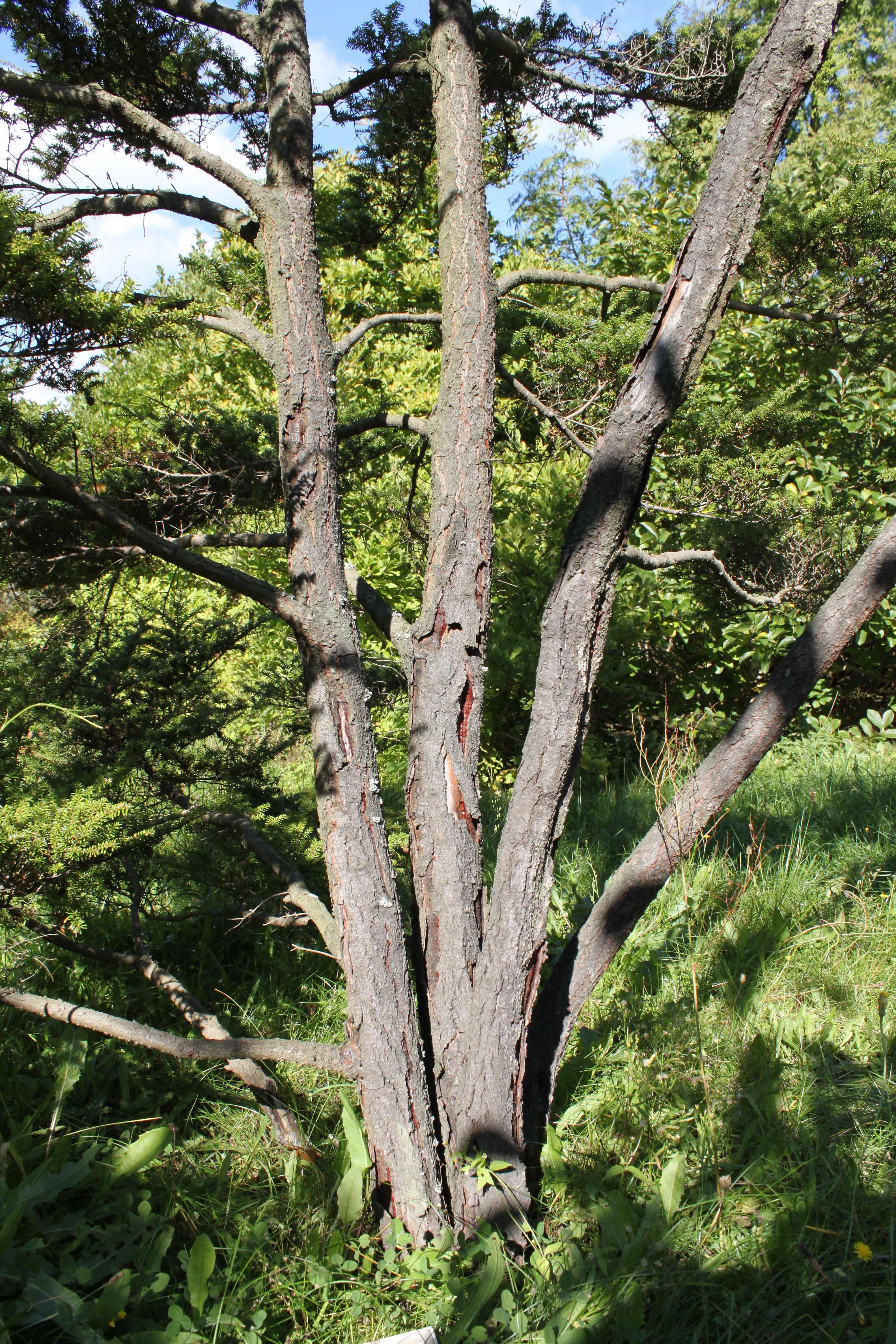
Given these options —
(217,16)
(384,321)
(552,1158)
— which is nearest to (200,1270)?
(552,1158)

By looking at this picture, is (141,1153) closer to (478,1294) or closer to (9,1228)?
(9,1228)

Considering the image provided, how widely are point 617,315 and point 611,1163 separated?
584 centimetres

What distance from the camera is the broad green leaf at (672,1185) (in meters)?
2.07

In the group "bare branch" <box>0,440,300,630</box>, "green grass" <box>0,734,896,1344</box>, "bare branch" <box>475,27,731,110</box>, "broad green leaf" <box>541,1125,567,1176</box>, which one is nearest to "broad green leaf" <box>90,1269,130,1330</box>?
"green grass" <box>0,734,896,1344</box>

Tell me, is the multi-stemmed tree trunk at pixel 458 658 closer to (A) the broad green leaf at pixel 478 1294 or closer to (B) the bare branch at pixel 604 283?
(A) the broad green leaf at pixel 478 1294

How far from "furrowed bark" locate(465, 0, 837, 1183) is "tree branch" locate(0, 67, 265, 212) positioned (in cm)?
144

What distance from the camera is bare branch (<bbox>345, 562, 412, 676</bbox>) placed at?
2664mm

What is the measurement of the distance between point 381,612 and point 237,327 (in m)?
1.20

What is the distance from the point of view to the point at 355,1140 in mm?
2236

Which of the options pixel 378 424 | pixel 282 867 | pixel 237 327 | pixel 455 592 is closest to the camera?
pixel 455 592

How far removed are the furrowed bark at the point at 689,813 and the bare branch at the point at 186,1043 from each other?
0.56 m

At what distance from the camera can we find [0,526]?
102 inches

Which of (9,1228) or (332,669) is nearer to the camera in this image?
(9,1228)

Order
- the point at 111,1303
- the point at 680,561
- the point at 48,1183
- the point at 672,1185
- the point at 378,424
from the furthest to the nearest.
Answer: the point at 378,424 < the point at 680,561 < the point at 672,1185 < the point at 48,1183 < the point at 111,1303
